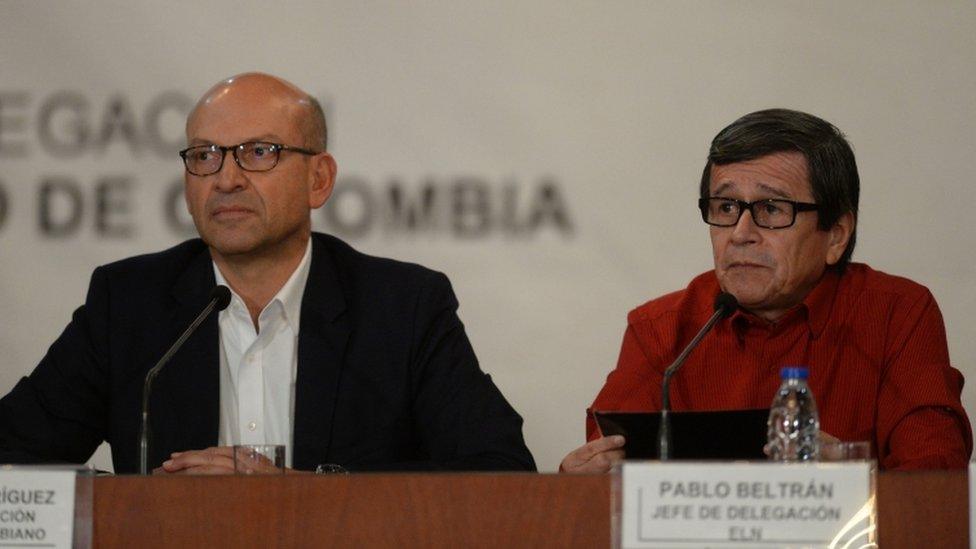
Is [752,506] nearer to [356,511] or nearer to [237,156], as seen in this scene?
[356,511]

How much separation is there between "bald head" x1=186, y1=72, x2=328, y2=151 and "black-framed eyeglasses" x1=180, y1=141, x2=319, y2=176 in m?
0.06

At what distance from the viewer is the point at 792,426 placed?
2346mm

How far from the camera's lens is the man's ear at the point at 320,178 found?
11.0ft

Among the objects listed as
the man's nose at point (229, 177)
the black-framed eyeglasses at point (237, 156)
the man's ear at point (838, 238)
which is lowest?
the man's ear at point (838, 238)

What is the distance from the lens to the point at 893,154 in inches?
149

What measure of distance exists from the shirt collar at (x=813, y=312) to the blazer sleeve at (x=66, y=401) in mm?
1411

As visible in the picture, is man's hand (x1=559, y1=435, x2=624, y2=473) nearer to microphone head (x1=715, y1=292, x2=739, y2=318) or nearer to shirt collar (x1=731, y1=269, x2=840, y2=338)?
microphone head (x1=715, y1=292, x2=739, y2=318)

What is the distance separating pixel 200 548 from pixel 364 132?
2024 mm

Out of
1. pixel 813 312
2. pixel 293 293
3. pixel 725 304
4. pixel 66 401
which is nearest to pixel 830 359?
pixel 813 312

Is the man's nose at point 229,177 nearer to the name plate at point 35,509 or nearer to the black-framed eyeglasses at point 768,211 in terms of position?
the black-framed eyeglasses at point 768,211

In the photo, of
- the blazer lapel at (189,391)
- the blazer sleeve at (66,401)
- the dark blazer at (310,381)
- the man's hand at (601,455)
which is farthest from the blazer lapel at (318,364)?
the man's hand at (601,455)

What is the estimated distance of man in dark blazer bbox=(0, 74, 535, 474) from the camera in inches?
122

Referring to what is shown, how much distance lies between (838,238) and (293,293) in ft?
4.02

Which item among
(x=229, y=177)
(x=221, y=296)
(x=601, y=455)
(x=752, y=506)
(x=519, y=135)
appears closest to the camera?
(x=752, y=506)
